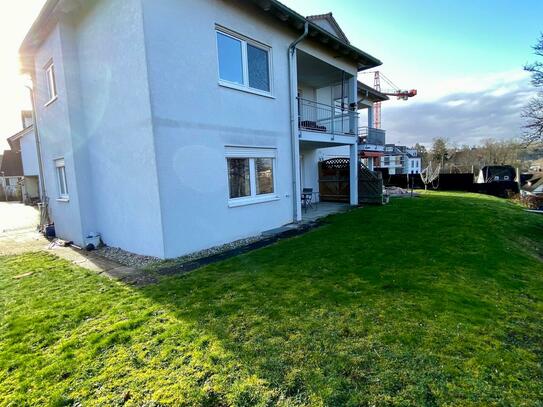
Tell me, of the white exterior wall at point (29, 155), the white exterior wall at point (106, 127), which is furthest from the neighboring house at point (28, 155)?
the white exterior wall at point (106, 127)

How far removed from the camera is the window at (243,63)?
7568 millimetres

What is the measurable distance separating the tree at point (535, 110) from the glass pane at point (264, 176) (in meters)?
9.98

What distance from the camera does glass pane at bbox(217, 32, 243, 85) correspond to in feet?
24.6

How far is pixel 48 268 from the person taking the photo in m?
6.52

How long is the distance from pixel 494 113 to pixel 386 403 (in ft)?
191

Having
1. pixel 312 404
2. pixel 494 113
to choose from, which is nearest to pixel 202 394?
pixel 312 404

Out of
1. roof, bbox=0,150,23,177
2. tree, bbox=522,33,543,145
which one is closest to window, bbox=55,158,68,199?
tree, bbox=522,33,543,145

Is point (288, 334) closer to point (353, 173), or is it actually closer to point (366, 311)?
point (366, 311)

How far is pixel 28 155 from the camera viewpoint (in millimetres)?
22984

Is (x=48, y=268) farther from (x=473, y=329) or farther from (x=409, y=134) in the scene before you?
(x=409, y=134)

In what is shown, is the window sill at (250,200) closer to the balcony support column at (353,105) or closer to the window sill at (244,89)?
the window sill at (244,89)

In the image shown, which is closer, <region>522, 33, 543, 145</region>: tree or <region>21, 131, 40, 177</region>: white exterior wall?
<region>522, 33, 543, 145</region>: tree

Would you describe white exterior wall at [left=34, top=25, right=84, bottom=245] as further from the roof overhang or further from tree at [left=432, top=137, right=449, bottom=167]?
tree at [left=432, top=137, right=449, bottom=167]

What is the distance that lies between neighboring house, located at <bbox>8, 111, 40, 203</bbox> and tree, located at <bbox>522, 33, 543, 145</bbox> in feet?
88.8
